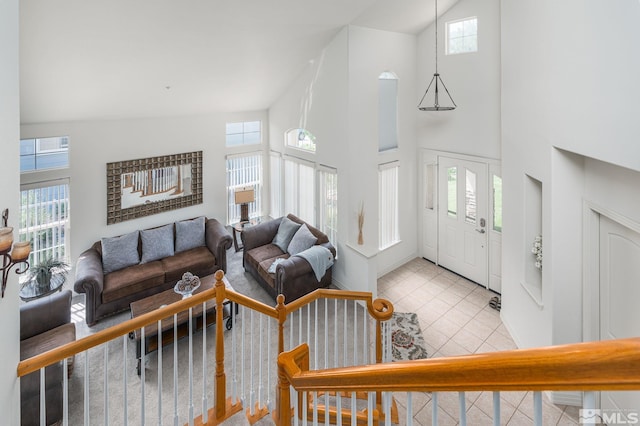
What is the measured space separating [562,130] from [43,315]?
→ 5674mm

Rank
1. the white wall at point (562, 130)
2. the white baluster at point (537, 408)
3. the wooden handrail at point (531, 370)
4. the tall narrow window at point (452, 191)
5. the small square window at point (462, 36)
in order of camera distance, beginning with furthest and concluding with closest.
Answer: the tall narrow window at point (452, 191), the small square window at point (462, 36), the white wall at point (562, 130), the white baluster at point (537, 408), the wooden handrail at point (531, 370)

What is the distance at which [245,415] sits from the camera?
266 cm

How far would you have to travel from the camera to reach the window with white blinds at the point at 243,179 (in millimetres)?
7629

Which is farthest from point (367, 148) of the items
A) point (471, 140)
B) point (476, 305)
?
point (476, 305)

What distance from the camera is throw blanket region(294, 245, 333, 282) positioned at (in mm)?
5480

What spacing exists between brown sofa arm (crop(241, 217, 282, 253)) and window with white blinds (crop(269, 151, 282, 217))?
1.08 metres

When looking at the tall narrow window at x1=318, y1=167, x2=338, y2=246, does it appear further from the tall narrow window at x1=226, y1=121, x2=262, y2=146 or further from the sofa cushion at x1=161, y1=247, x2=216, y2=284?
the tall narrow window at x1=226, y1=121, x2=262, y2=146

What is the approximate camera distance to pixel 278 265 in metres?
5.27

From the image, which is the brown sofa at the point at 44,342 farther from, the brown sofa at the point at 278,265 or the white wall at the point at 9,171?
the brown sofa at the point at 278,265

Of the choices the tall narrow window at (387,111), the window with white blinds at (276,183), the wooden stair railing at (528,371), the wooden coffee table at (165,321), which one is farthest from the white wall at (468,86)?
the wooden stair railing at (528,371)

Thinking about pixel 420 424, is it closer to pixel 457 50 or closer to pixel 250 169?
pixel 457 50

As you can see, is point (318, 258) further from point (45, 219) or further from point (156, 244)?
point (45, 219)

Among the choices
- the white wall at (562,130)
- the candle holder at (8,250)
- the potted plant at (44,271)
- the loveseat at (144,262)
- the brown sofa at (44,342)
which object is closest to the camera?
the candle holder at (8,250)

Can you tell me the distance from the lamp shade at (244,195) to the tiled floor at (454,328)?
3.07 metres
